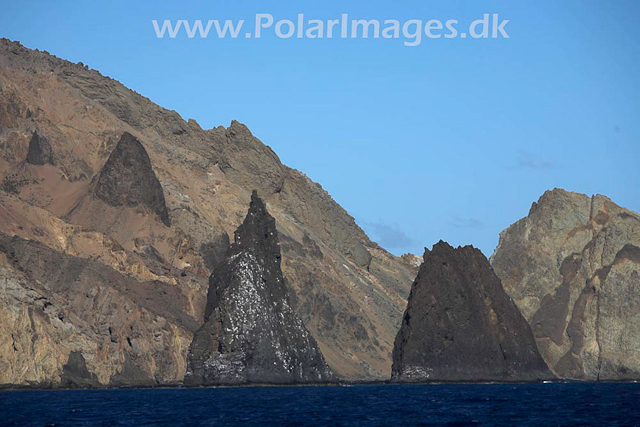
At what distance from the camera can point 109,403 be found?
4968 inches

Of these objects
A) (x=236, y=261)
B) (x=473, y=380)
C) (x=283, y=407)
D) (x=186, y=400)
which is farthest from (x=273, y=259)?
(x=283, y=407)

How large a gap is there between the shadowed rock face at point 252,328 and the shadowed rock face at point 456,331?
15.1 m

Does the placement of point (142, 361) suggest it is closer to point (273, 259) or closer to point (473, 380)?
point (273, 259)

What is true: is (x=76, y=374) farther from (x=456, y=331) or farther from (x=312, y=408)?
(x=456, y=331)

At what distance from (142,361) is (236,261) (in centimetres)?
2356

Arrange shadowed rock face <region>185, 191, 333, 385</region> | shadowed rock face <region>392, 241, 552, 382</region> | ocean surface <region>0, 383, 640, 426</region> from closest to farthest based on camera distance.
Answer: ocean surface <region>0, 383, 640, 426</region>
shadowed rock face <region>185, 191, 333, 385</region>
shadowed rock face <region>392, 241, 552, 382</region>

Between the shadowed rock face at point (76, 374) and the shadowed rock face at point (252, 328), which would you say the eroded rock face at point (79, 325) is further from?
the shadowed rock face at point (252, 328)

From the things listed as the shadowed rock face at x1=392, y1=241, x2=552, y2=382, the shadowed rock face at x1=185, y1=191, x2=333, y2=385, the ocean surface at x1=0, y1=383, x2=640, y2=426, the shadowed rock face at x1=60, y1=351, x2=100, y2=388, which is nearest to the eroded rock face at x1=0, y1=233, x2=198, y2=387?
the shadowed rock face at x1=60, y1=351, x2=100, y2=388

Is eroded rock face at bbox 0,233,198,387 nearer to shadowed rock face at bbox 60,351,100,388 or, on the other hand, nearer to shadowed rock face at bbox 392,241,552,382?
shadowed rock face at bbox 60,351,100,388

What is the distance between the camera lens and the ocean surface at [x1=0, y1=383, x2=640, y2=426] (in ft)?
330

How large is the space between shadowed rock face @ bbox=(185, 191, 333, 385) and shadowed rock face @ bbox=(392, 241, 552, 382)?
49.6ft

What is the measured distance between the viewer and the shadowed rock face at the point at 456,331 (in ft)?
613

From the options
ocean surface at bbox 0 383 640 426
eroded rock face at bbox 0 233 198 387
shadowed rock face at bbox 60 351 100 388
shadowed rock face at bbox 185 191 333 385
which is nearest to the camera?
ocean surface at bbox 0 383 640 426

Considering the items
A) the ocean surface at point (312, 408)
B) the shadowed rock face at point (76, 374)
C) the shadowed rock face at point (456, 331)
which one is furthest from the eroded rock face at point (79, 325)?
the shadowed rock face at point (456, 331)
